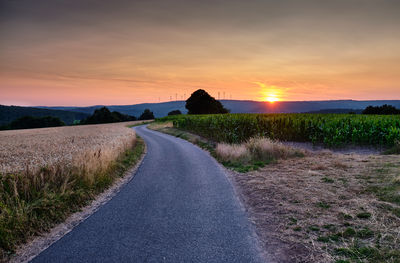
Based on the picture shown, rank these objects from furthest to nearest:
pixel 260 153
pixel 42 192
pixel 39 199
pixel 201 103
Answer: pixel 201 103 < pixel 260 153 < pixel 42 192 < pixel 39 199

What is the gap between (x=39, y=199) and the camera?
6.14 meters

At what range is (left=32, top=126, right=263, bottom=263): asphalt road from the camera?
4.43 m

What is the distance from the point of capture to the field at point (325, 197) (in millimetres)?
4543

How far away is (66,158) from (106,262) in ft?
19.6

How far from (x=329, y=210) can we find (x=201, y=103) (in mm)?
75418

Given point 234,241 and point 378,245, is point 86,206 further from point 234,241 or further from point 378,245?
point 378,245

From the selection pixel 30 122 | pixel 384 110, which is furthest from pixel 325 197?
pixel 30 122

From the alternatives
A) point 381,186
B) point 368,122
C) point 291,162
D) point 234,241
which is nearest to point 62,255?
point 234,241

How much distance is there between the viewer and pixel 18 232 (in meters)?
5.11

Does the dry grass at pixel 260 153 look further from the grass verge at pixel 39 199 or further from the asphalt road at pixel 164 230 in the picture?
the grass verge at pixel 39 199

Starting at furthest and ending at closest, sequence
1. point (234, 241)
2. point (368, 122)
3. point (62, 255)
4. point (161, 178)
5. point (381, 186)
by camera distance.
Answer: point (368, 122) < point (161, 178) < point (381, 186) < point (234, 241) < point (62, 255)

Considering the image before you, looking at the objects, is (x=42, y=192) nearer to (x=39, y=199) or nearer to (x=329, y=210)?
(x=39, y=199)

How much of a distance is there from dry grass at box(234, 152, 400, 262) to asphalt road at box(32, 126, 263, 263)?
664 millimetres

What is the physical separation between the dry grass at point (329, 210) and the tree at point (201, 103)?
231 ft
